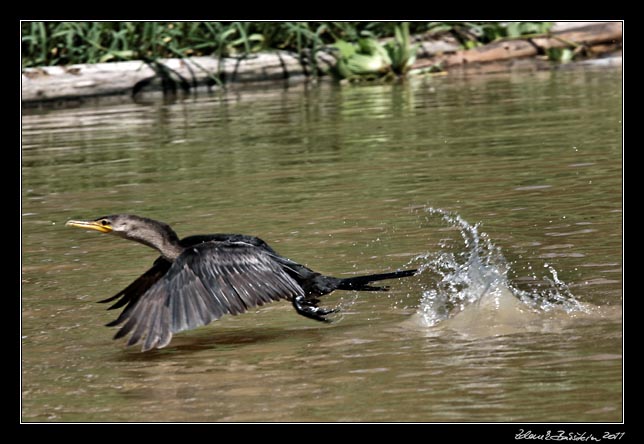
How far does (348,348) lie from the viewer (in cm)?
537

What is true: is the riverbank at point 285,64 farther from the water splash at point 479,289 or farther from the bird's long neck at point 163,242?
the bird's long neck at point 163,242

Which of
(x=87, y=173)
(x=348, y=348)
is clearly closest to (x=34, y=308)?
(x=348, y=348)

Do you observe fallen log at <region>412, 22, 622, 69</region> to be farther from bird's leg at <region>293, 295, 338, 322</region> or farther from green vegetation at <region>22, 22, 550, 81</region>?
bird's leg at <region>293, 295, 338, 322</region>

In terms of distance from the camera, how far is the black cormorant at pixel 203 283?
5293 mm

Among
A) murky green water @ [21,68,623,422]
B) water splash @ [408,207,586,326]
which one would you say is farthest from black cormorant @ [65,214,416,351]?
water splash @ [408,207,586,326]

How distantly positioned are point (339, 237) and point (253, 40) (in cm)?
1105

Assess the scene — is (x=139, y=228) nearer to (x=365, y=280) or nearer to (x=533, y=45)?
(x=365, y=280)

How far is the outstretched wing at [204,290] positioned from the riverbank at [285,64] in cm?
1174

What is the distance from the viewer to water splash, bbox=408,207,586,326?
5773 mm

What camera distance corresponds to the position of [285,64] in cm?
1797

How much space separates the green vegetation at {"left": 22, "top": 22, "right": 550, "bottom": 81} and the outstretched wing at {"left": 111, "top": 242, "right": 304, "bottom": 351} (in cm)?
1156

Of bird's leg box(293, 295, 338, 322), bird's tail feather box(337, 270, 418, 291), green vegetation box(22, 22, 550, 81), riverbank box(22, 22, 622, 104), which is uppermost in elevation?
green vegetation box(22, 22, 550, 81)

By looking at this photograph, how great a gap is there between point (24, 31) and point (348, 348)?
12.4m

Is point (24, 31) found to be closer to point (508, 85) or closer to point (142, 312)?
point (508, 85)
